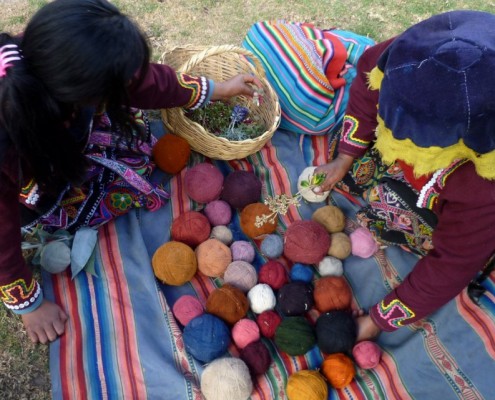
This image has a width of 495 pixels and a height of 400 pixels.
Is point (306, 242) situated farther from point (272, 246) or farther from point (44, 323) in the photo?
point (44, 323)

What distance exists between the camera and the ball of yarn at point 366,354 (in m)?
1.46

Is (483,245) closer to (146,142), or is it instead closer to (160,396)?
(160,396)

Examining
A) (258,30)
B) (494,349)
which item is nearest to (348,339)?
(494,349)

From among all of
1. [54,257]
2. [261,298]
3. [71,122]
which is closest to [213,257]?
[261,298]

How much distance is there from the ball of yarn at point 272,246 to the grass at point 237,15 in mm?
1163

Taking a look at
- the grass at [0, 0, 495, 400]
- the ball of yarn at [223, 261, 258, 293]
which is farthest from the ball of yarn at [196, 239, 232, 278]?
the grass at [0, 0, 495, 400]

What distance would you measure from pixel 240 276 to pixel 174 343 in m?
0.31

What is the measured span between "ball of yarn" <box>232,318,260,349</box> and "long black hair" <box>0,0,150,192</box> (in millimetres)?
811

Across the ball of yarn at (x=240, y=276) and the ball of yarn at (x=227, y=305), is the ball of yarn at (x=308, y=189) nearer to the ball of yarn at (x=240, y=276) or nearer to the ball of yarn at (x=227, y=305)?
the ball of yarn at (x=240, y=276)

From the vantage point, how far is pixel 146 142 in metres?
1.75

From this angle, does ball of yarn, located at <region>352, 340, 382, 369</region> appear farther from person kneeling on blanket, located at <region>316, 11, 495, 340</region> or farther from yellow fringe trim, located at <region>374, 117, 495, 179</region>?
yellow fringe trim, located at <region>374, 117, 495, 179</region>

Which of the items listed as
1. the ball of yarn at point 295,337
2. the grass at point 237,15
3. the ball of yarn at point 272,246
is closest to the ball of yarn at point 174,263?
the ball of yarn at point 272,246

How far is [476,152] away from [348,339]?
749 millimetres

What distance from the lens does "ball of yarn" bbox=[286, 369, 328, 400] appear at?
4.46 feet
